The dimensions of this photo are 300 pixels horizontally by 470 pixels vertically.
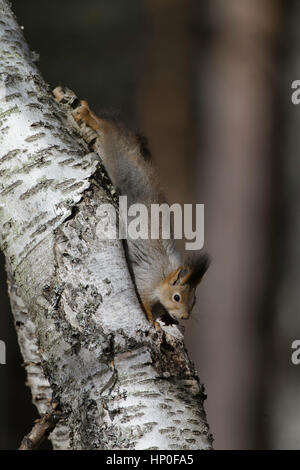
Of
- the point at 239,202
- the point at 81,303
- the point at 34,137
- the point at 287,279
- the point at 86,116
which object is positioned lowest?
the point at 81,303

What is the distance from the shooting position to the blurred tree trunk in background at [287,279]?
94.0 inches

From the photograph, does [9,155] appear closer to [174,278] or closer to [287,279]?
[174,278]

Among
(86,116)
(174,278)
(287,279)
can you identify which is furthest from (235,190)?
(86,116)

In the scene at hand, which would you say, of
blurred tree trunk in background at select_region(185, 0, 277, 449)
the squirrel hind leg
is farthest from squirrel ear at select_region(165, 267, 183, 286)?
blurred tree trunk in background at select_region(185, 0, 277, 449)

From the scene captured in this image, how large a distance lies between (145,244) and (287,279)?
1100mm

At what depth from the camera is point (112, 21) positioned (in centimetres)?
363

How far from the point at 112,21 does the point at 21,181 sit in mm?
2806

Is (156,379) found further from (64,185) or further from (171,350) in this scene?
(64,185)

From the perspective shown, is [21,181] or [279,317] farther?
[279,317]

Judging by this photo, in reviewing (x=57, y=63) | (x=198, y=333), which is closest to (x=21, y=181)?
(x=198, y=333)

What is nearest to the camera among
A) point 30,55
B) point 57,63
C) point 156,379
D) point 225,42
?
point 156,379

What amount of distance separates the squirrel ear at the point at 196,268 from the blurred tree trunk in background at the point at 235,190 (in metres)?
0.72

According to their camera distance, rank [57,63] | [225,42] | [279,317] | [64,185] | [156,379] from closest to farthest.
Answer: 1. [156,379]
2. [64,185]
3. [225,42]
4. [279,317]
5. [57,63]

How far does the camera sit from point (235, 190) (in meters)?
2.24
